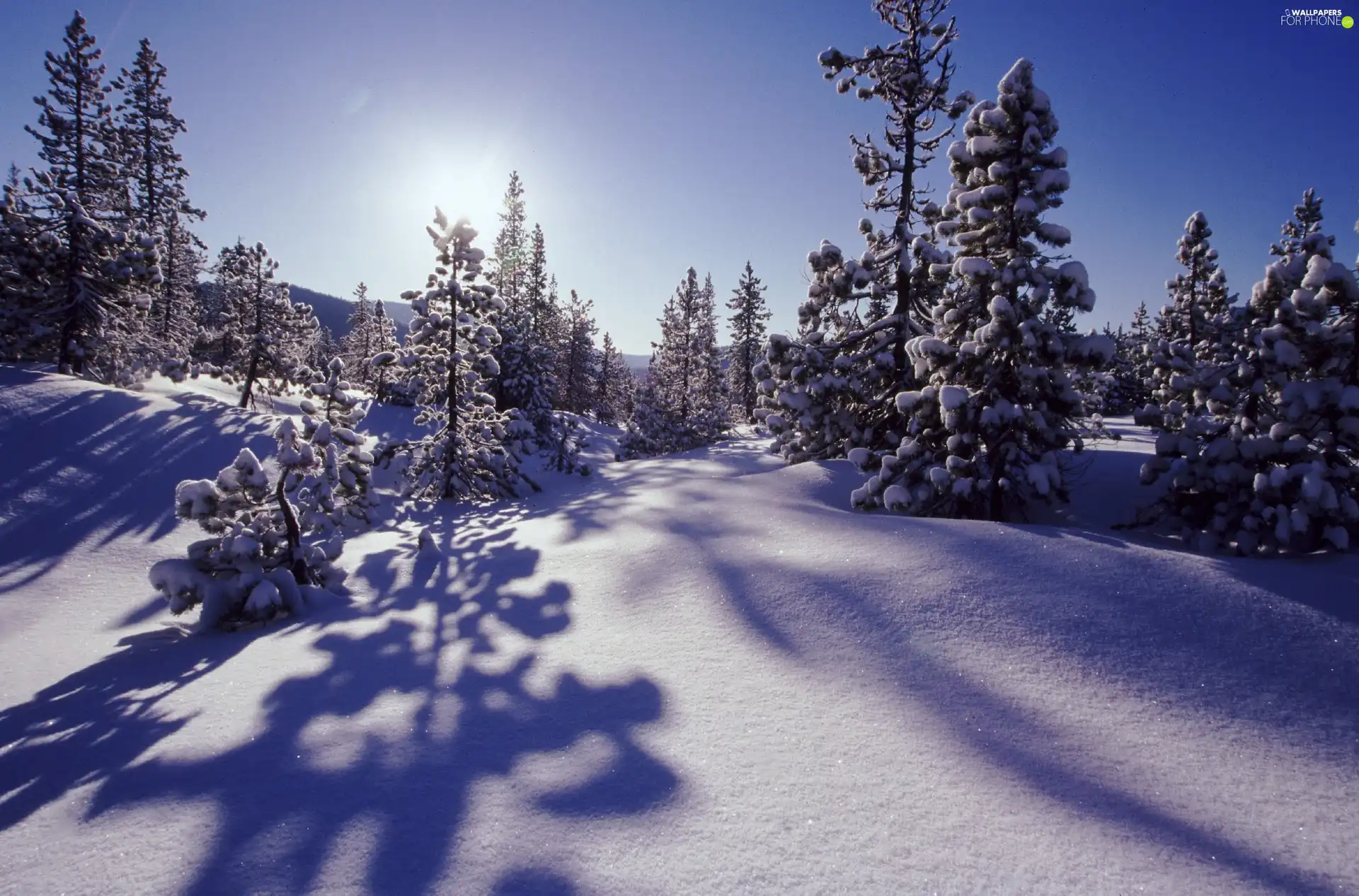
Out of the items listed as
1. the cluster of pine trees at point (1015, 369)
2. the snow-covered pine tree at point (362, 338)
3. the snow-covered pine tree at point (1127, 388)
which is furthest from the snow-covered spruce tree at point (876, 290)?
the snow-covered pine tree at point (362, 338)

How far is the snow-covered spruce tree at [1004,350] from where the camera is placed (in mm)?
8117

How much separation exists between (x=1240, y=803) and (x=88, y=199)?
2670cm

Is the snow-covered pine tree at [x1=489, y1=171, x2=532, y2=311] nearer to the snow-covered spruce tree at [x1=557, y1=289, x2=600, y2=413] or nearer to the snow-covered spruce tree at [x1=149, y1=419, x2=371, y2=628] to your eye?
the snow-covered spruce tree at [x1=557, y1=289, x2=600, y2=413]

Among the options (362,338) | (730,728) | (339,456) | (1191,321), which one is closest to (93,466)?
(339,456)

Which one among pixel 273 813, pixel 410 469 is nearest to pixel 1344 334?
pixel 273 813

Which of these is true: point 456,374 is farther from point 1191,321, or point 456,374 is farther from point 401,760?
point 1191,321

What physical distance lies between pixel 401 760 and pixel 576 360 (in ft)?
173

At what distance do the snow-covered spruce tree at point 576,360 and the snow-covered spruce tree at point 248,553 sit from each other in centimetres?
4631

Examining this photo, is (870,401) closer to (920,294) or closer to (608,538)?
(920,294)

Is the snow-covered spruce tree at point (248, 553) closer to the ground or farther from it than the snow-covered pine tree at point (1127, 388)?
closer to the ground

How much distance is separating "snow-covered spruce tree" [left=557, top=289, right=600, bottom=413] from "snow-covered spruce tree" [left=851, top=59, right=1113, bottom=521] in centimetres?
4520

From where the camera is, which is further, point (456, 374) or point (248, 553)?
point (456, 374)

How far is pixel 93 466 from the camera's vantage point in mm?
9758

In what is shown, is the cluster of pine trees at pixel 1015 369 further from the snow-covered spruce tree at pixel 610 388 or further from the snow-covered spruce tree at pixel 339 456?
the snow-covered spruce tree at pixel 610 388
